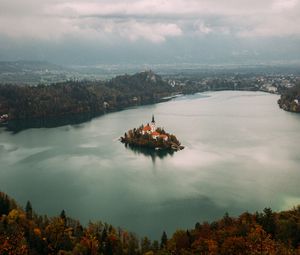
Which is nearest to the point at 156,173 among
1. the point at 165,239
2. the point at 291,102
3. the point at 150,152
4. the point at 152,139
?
the point at 150,152

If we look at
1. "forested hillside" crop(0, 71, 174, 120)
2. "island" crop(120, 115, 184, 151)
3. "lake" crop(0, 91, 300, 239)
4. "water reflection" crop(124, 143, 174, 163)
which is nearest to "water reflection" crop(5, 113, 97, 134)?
"forested hillside" crop(0, 71, 174, 120)

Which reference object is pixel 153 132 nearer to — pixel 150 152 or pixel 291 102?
pixel 150 152

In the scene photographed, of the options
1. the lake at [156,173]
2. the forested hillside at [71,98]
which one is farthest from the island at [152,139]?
the forested hillside at [71,98]

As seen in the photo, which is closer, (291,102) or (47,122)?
(47,122)

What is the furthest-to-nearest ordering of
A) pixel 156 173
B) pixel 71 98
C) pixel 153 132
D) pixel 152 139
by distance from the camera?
pixel 71 98, pixel 153 132, pixel 152 139, pixel 156 173

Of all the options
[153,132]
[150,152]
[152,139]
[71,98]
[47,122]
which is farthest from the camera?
[71,98]

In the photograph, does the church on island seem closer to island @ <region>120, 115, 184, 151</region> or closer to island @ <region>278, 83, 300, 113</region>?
island @ <region>120, 115, 184, 151</region>

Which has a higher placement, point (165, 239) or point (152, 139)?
point (165, 239)

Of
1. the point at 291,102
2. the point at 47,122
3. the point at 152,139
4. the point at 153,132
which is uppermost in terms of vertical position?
the point at 291,102

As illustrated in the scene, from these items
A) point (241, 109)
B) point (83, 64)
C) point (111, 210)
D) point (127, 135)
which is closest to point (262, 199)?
point (111, 210)
